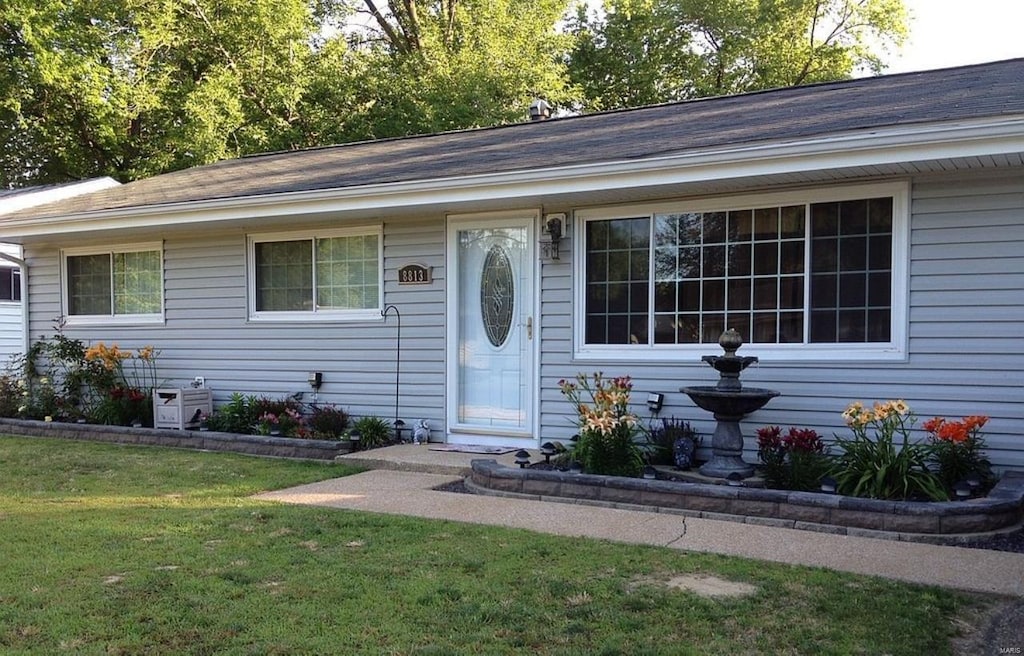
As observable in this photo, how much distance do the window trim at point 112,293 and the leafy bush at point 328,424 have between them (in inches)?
125

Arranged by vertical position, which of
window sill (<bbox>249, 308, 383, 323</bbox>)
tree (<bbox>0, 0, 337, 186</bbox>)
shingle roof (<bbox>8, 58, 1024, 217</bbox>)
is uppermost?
tree (<bbox>0, 0, 337, 186</bbox>)

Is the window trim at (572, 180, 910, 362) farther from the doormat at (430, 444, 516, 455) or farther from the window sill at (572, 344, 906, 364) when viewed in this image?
the doormat at (430, 444, 516, 455)

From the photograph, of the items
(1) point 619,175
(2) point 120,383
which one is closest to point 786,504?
(1) point 619,175

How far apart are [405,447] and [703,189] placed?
379 cm

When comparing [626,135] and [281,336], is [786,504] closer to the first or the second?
[626,135]

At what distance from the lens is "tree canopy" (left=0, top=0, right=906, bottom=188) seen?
1738cm

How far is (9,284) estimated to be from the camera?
54.1 feet

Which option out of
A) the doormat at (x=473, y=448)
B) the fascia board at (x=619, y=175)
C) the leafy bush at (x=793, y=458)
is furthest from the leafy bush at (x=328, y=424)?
the leafy bush at (x=793, y=458)

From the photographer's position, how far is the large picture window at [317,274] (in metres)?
8.88

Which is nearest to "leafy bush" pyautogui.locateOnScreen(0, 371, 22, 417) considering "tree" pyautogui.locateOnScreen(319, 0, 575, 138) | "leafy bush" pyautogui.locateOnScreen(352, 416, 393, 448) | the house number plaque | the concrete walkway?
"leafy bush" pyautogui.locateOnScreen(352, 416, 393, 448)

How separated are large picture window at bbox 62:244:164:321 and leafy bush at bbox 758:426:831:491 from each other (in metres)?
7.72

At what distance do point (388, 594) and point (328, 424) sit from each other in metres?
4.89

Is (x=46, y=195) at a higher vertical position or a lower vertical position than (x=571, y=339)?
higher

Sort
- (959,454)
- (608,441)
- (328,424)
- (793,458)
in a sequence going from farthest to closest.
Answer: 1. (328,424)
2. (608,441)
3. (793,458)
4. (959,454)
